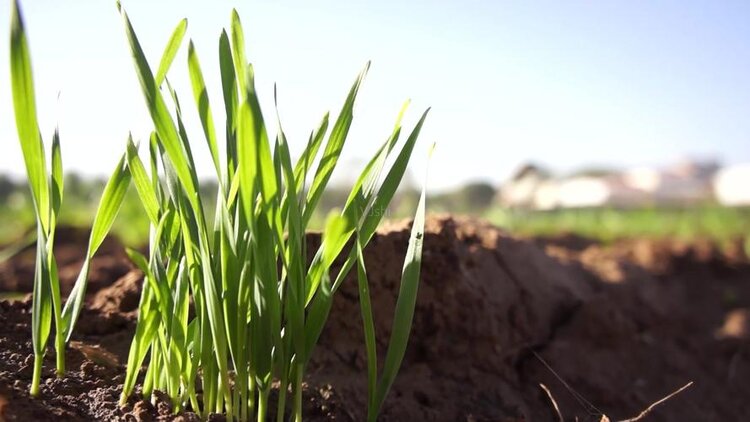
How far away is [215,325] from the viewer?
3.39 feet

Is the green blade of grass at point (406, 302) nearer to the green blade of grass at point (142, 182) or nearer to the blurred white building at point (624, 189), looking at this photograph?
the green blade of grass at point (142, 182)

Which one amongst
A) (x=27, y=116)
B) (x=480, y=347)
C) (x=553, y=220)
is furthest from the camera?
(x=553, y=220)

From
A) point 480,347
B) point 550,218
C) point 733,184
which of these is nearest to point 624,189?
point 733,184

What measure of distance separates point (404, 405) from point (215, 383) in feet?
1.35

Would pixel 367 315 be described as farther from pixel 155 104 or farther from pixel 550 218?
pixel 550 218

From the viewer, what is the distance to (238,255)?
1079 mm

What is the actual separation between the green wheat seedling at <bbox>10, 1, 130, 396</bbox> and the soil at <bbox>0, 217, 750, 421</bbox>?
0.10m

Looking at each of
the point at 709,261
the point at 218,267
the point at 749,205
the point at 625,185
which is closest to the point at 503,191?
the point at 625,185

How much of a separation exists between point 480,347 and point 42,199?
105cm

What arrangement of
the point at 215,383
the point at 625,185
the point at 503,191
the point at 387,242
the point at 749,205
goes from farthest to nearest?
the point at 503,191
the point at 625,185
the point at 749,205
the point at 387,242
the point at 215,383

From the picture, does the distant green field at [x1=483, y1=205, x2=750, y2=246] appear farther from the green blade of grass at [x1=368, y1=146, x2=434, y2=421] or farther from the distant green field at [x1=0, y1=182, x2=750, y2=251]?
the green blade of grass at [x1=368, y1=146, x2=434, y2=421]

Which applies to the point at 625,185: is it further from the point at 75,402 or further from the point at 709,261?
the point at 75,402

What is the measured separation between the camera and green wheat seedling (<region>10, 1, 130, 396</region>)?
3.00 feet

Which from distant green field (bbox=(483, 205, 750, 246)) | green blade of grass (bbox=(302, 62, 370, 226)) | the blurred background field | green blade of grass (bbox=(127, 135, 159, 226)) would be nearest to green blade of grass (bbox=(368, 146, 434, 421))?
green blade of grass (bbox=(302, 62, 370, 226))
